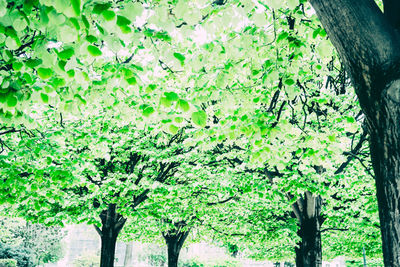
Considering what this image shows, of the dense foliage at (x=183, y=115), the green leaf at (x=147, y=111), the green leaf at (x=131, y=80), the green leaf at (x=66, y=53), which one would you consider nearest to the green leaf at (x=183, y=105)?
the dense foliage at (x=183, y=115)

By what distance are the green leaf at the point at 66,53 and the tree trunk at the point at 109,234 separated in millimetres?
11959

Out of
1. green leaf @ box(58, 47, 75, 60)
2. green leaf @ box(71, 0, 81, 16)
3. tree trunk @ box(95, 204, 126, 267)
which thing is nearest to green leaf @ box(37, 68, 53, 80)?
green leaf @ box(58, 47, 75, 60)

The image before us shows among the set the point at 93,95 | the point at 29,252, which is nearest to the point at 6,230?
the point at 29,252

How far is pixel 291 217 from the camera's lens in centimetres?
A: 1620

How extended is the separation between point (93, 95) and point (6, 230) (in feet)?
Answer: 99.1

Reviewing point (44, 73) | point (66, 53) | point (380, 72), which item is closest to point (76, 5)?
point (66, 53)

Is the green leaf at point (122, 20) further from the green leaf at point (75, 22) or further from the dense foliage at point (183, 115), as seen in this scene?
the green leaf at point (75, 22)

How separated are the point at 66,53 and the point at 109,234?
12.4 meters

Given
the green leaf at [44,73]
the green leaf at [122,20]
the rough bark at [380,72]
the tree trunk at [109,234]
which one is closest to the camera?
the green leaf at [122,20]

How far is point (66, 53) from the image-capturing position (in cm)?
321

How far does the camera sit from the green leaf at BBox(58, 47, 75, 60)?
319 cm

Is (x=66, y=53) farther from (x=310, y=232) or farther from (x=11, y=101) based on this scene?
(x=310, y=232)

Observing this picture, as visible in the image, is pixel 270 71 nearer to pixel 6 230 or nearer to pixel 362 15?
pixel 362 15

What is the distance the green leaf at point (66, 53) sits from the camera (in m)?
3.19
